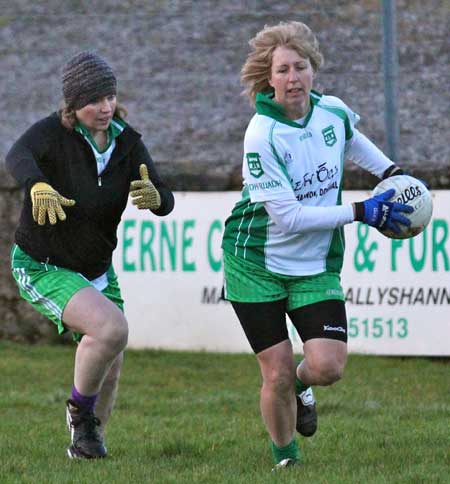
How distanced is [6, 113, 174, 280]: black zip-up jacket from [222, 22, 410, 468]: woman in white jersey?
22.9 inches

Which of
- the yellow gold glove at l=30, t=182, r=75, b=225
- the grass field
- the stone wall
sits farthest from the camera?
the stone wall

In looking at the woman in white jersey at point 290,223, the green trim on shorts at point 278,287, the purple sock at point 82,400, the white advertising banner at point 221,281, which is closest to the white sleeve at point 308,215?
the woman in white jersey at point 290,223

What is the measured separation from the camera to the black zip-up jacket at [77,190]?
604cm

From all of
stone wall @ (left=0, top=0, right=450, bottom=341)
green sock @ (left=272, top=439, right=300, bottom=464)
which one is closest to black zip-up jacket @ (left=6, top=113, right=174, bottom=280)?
green sock @ (left=272, top=439, right=300, bottom=464)

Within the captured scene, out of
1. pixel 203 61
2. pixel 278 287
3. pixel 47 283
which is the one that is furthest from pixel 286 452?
pixel 203 61

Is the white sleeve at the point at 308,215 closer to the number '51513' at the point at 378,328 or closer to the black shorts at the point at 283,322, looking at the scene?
the black shorts at the point at 283,322

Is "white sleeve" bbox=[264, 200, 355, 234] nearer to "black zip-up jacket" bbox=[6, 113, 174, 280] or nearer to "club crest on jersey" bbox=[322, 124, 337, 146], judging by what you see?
Answer: "club crest on jersey" bbox=[322, 124, 337, 146]

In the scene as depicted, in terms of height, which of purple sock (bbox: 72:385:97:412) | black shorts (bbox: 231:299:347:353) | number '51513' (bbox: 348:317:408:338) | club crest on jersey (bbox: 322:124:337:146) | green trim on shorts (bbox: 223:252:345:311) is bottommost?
number '51513' (bbox: 348:317:408:338)

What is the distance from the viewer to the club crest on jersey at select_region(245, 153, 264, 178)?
5605mm

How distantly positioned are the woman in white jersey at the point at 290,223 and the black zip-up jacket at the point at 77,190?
0.58 m

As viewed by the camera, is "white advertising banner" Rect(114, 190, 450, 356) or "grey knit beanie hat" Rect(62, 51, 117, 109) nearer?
"grey knit beanie hat" Rect(62, 51, 117, 109)

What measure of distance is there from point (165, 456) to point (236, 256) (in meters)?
1.16

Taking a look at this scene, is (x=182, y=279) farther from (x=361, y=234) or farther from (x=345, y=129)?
(x=345, y=129)

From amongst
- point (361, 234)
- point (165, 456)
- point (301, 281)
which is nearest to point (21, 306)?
point (361, 234)
